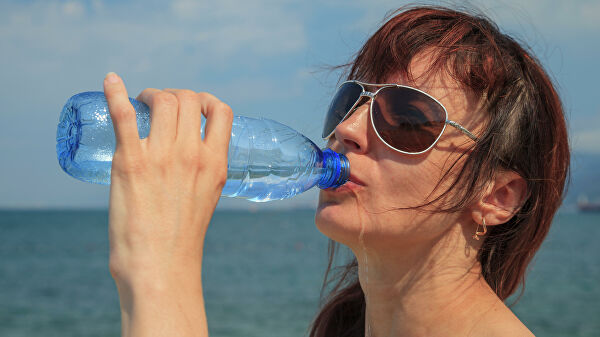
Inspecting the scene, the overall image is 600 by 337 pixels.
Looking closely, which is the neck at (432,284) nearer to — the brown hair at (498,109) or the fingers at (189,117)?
the brown hair at (498,109)

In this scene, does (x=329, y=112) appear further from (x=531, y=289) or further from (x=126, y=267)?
(x=531, y=289)

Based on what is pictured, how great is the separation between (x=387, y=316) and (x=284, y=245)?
171ft

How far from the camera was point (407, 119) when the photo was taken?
7.47 feet

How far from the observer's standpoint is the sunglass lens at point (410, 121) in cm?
224

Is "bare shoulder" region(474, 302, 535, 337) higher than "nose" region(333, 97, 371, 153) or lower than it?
lower

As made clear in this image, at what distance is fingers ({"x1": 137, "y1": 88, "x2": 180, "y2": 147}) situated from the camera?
4.37ft

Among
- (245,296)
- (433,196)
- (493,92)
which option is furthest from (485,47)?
(245,296)

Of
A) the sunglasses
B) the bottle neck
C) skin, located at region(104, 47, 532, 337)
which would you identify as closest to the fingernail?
skin, located at region(104, 47, 532, 337)

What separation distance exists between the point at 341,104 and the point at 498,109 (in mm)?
692

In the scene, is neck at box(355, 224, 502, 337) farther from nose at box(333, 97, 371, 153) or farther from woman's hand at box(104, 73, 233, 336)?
woman's hand at box(104, 73, 233, 336)

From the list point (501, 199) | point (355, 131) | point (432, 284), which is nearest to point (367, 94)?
point (355, 131)

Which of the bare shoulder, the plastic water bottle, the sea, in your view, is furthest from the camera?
the sea

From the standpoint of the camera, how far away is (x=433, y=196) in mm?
2252

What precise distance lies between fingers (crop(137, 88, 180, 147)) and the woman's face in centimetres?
102
